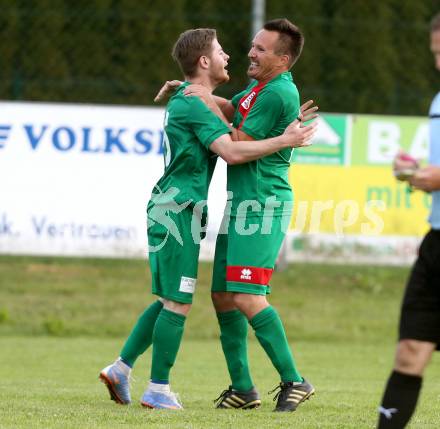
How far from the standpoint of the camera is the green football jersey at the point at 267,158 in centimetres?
699

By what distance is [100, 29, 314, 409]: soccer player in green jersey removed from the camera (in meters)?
7.03

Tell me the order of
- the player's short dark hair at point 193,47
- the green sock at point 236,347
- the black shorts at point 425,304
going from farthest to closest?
the green sock at point 236,347 < the player's short dark hair at point 193,47 < the black shorts at point 425,304

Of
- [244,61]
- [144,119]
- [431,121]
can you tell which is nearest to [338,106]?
[244,61]

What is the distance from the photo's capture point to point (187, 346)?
1246 cm

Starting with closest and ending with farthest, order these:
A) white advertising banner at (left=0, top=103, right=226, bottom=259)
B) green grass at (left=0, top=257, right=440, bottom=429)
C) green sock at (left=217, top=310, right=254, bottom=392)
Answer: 1. green grass at (left=0, top=257, right=440, bottom=429)
2. green sock at (left=217, top=310, right=254, bottom=392)
3. white advertising banner at (left=0, top=103, right=226, bottom=259)

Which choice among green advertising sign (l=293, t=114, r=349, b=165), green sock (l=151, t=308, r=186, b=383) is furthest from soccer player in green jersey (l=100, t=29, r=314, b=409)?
green advertising sign (l=293, t=114, r=349, b=165)

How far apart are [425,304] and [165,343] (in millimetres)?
2186

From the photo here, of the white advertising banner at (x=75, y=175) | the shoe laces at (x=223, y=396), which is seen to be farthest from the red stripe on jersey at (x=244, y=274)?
the white advertising banner at (x=75, y=175)

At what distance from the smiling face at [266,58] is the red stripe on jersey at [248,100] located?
0.24ft

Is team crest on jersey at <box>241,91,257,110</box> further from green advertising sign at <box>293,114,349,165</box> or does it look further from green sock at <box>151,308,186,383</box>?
green advertising sign at <box>293,114,349,165</box>

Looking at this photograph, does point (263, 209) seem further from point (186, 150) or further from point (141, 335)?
point (141, 335)

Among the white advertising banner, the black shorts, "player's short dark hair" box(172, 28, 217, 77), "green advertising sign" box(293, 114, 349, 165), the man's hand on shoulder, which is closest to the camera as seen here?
the black shorts

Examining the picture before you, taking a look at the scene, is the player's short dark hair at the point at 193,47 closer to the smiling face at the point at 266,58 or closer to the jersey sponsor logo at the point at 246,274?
the smiling face at the point at 266,58

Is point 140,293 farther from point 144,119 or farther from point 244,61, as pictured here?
point 244,61
